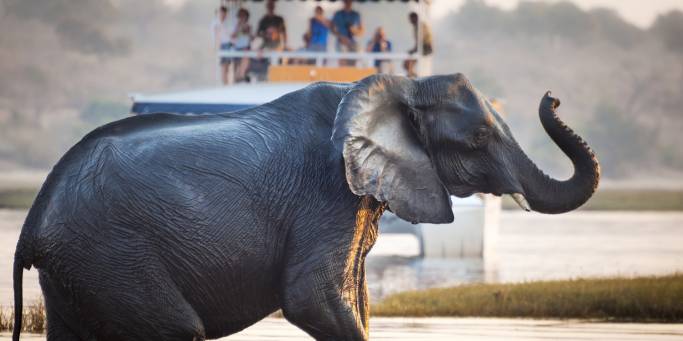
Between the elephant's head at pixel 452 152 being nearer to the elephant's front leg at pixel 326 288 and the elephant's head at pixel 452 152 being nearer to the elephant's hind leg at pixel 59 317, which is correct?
the elephant's front leg at pixel 326 288

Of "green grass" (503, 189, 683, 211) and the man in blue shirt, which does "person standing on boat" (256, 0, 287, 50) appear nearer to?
the man in blue shirt

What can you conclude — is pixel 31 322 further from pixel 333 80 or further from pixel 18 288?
pixel 333 80

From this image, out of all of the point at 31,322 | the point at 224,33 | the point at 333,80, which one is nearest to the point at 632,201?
the point at 224,33

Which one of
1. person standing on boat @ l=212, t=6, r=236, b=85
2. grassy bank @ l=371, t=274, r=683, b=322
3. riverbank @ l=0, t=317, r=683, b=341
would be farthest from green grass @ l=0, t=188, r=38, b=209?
riverbank @ l=0, t=317, r=683, b=341

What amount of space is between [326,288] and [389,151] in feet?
2.52

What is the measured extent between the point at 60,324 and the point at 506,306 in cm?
794

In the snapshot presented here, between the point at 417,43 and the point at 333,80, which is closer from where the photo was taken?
the point at 333,80

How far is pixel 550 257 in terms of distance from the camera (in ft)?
100

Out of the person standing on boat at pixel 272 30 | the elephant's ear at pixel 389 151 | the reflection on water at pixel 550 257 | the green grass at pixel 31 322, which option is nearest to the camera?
the elephant's ear at pixel 389 151

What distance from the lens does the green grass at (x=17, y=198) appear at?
55425 millimetres

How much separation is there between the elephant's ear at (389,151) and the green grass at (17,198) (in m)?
43.6

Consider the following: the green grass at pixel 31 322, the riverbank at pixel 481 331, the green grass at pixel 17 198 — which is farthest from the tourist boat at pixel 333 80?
the green grass at pixel 17 198

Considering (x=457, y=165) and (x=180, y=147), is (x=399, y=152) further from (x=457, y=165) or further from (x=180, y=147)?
(x=180, y=147)

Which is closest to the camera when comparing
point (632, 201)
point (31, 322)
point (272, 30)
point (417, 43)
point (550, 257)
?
point (31, 322)
